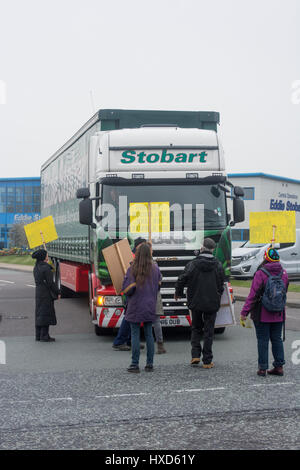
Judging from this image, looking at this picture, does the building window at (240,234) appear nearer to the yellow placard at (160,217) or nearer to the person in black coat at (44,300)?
the person in black coat at (44,300)

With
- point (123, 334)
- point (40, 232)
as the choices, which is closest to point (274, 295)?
point (123, 334)

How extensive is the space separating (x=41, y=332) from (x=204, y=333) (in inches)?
150

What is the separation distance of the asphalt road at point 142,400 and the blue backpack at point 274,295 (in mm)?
839

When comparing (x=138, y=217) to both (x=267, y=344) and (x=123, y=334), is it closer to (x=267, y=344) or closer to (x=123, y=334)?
(x=123, y=334)

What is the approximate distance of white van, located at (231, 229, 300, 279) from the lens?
24172 mm

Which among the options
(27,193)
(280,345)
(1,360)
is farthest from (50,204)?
(27,193)

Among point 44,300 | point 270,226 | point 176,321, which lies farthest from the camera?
point 270,226

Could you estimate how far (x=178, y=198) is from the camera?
11281 mm

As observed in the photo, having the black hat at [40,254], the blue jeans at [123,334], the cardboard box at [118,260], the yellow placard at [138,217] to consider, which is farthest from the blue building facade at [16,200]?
the blue jeans at [123,334]

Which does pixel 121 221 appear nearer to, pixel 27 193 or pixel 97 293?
pixel 97 293

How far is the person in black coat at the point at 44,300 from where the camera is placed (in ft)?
37.7

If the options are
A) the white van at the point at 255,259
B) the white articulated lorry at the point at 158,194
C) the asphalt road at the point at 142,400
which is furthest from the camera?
the white van at the point at 255,259

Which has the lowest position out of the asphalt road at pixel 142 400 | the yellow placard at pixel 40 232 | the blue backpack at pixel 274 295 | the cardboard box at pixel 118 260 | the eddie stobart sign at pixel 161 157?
the asphalt road at pixel 142 400

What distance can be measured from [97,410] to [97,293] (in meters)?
4.63
